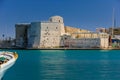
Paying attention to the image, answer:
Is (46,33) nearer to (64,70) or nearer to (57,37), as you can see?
(57,37)

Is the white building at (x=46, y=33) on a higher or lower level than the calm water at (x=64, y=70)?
higher

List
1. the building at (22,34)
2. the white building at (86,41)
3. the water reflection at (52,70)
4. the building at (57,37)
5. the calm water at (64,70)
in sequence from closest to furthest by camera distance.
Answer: the calm water at (64,70) → the water reflection at (52,70) → the building at (57,37) → the white building at (86,41) → the building at (22,34)

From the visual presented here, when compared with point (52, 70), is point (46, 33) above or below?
above

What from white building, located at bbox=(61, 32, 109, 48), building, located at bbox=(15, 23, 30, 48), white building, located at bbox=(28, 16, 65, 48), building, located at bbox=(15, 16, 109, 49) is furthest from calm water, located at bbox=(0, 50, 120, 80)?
building, located at bbox=(15, 23, 30, 48)

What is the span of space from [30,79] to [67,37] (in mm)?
85334

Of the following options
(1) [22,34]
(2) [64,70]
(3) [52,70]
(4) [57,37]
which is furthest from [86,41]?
(2) [64,70]

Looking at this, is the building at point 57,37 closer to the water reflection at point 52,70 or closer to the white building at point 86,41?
the white building at point 86,41

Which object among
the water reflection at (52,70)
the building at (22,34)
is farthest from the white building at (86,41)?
the water reflection at (52,70)

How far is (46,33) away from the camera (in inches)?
3885

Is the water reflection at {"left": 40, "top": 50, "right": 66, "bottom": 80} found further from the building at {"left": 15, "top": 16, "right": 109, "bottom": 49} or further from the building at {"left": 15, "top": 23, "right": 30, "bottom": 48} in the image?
the building at {"left": 15, "top": 23, "right": 30, "bottom": 48}

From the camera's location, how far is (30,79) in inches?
599

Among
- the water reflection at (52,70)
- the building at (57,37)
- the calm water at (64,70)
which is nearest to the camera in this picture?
the calm water at (64,70)

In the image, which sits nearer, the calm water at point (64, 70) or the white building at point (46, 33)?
the calm water at point (64, 70)

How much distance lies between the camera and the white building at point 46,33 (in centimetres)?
9812
